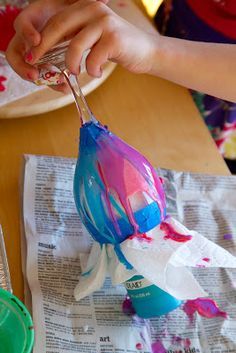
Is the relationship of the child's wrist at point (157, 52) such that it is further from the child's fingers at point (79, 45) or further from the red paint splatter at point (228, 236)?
the red paint splatter at point (228, 236)

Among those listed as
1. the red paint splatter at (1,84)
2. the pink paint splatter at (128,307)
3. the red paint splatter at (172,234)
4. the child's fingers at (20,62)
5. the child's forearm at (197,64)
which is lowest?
the pink paint splatter at (128,307)

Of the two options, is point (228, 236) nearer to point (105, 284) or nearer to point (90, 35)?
point (105, 284)

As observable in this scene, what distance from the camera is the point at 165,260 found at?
531mm

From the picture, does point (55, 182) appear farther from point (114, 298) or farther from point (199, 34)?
point (199, 34)

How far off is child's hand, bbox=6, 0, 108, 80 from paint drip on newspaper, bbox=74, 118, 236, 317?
0.11 metres

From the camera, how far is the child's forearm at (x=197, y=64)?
643mm

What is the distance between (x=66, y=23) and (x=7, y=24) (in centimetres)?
33

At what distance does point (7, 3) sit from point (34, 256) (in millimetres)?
506

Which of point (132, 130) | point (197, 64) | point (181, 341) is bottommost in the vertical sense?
point (181, 341)

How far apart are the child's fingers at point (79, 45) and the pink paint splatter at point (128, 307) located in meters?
0.27

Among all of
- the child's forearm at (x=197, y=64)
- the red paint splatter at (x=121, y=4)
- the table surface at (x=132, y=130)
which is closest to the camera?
the child's forearm at (x=197, y=64)

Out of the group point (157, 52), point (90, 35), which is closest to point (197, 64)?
point (157, 52)

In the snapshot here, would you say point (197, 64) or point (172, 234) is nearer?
point (172, 234)

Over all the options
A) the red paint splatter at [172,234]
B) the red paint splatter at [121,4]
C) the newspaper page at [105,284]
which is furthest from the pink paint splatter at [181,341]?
the red paint splatter at [121,4]
